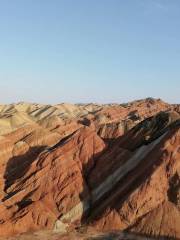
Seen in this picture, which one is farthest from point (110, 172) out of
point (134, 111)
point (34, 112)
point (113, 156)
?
point (34, 112)

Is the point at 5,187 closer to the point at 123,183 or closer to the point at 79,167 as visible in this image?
the point at 79,167

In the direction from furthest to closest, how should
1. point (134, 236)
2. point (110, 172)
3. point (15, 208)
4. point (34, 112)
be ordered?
1. point (34, 112)
2. point (110, 172)
3. point (15, 208)
4. point (134, 236)

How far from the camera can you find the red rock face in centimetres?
4225

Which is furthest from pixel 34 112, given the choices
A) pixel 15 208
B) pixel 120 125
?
pixel 15 208

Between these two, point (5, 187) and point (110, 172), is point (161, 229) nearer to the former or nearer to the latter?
point (110, 172)

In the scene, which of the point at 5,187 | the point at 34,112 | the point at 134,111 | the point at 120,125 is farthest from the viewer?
the point at 34,112

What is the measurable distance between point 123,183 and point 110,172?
3.20 meters

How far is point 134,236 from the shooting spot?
40438 mm

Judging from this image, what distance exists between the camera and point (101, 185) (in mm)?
48281

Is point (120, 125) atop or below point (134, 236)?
atop

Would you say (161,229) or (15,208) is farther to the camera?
(15,208)

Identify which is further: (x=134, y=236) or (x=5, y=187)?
(x=5, y=187)

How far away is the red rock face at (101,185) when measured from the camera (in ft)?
139

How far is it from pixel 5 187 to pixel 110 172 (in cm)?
1233
